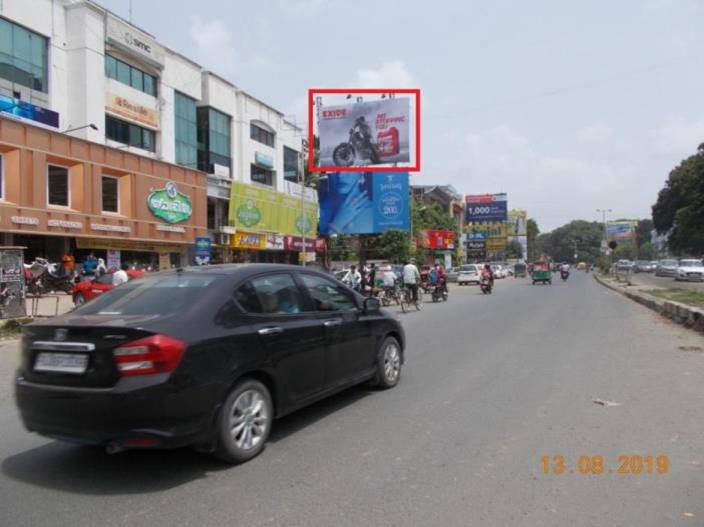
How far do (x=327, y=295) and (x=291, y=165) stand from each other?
138 ft

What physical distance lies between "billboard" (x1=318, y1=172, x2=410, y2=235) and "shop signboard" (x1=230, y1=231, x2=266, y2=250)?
487 cm

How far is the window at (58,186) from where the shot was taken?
A: 25188 mm

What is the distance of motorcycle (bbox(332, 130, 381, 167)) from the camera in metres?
33.5

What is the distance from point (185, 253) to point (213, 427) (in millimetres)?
30226

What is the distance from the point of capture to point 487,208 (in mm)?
87188

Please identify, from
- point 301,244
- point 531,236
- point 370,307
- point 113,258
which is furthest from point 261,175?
point 531,236

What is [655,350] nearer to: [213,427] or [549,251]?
[213,427]

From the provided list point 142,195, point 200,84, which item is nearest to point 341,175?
point 200,84

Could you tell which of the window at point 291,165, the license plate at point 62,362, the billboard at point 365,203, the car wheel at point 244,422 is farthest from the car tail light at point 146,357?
the window at point 291,165

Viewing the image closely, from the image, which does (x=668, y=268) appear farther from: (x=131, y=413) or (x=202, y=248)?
(x=131, y=413)

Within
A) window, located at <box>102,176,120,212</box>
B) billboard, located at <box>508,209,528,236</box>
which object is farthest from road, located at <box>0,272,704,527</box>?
billboard, located at <box>508,209,528,236</box>

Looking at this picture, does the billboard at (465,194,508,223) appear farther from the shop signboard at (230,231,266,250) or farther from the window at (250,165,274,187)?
the shop signboard at (230,231,266,250)

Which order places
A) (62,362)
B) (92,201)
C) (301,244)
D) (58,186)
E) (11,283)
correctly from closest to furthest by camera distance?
(62,362)
(11,283)
(58,186)
(92,201)
(301,244)
